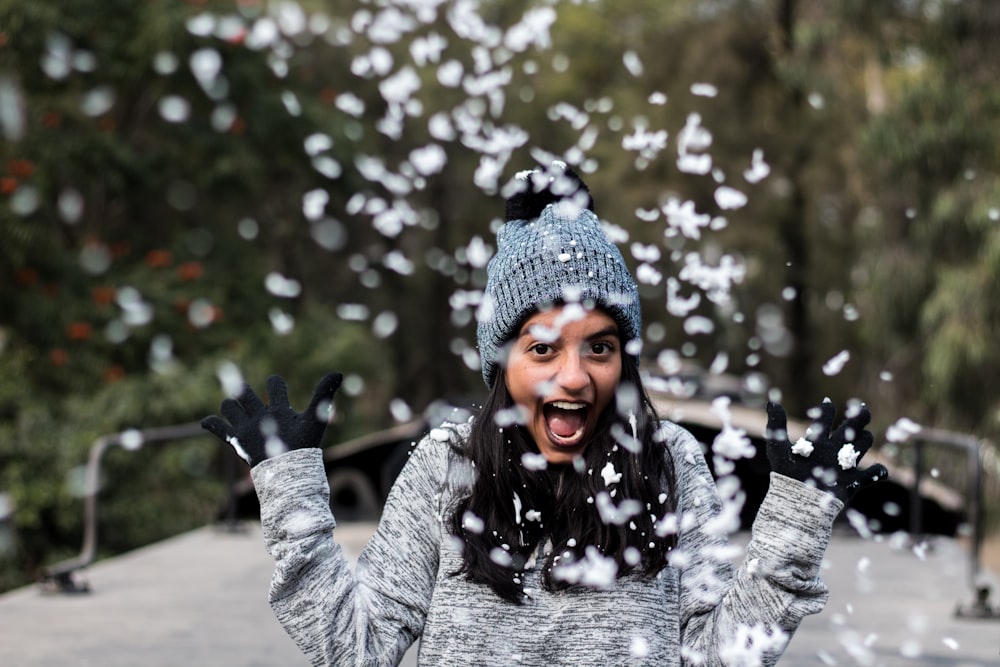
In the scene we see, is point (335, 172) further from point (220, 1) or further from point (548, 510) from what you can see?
point (548, 510)

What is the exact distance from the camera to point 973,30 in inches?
527

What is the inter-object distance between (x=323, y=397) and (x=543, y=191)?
23.6 inches

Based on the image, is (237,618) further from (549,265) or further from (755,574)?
(755,574)

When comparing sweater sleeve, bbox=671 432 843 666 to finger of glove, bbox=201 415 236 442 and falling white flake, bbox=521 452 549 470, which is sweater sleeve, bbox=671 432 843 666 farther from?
finger of glove, bbox=201 415 236 442

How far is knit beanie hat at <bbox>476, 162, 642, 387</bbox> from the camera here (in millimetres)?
2555

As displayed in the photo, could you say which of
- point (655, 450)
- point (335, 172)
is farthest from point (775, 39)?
point (655, 450)

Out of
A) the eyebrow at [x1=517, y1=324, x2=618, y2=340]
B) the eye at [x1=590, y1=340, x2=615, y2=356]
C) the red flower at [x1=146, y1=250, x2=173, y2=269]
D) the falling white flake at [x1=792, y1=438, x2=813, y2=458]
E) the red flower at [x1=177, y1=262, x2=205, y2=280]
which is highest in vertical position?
the red flower at [x1=146, y1=250, x2=173, y2=269]

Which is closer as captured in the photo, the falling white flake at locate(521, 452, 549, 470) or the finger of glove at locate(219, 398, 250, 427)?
the finger of glove at locate(219, 398, 250, 427)

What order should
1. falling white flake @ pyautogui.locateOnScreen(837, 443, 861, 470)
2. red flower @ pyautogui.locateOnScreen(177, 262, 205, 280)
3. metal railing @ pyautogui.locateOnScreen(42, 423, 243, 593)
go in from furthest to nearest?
1. red flower @ pyautogui.locateOnScreen(177, 262, 205, 280)
2. metal railing @ pyautogui.locateOnScreen(42, 423, 243, 593)
3. falling white flake @ pyautogui.locateOnScreen(837, 443, 861, 470)

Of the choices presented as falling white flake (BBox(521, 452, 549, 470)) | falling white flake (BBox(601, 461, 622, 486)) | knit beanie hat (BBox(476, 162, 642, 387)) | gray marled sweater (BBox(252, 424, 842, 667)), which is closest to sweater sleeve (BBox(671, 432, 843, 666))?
gray marled sweater (BBox(252, 424, 842, 667))

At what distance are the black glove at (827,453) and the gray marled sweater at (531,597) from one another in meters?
0.02

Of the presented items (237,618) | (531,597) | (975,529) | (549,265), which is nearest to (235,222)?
(237,618)

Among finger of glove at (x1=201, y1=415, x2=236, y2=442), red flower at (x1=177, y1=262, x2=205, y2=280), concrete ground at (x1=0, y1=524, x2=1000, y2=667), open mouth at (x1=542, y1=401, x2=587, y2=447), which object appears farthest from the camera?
red flower at (x1=177, y1=262, x2=205, y2=280)

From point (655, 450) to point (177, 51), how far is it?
36.9 feet
